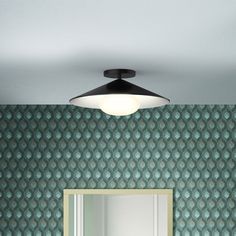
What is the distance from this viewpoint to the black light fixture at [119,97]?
2707mm

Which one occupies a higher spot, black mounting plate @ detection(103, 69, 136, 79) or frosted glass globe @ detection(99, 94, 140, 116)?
black mounting plate @ detection(103, 69, 136, 79)

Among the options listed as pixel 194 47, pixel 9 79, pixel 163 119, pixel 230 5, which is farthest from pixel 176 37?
pixel 163 119

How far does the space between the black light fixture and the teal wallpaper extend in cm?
113

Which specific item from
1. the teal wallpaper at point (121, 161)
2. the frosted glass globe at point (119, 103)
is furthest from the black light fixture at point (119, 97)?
the teal wallpaper at point (121, 161)

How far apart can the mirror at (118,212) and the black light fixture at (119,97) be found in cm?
120

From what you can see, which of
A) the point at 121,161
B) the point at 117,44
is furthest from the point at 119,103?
the point at 121,161

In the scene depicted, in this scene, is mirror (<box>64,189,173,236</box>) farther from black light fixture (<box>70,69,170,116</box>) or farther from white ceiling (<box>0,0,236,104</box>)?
black light fixture (<box>70,69,170,116</box>)

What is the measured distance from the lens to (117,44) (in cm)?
242

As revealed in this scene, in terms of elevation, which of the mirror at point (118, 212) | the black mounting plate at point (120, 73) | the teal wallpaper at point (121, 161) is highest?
the black mounting plate at point (120, 73)

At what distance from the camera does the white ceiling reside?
195 centimetres

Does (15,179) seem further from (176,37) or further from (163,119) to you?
(176,37)

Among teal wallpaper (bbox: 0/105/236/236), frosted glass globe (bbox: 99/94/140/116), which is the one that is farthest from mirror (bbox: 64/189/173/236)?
frosted glass globe (bbox: 99/94/140/116)

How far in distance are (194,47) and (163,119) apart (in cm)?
167

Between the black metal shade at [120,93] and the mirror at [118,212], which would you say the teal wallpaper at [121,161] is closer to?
the mirror at [118,212]
